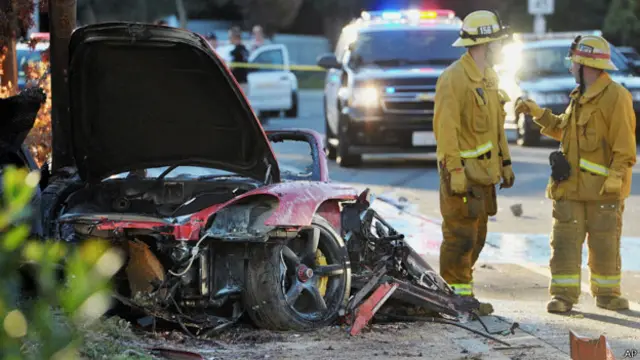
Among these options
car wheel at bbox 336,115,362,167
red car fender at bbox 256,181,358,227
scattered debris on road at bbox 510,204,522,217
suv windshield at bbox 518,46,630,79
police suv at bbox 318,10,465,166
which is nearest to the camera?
red car fender at bbox 256,181,358,227

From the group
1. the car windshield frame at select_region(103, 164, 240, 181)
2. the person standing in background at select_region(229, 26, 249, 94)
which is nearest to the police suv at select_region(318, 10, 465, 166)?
the person standing in background at select_region(229, 26, 249, 94)

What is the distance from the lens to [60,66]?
7.48 meters

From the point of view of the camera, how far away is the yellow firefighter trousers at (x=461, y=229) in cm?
691

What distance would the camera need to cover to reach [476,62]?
23.2 feet

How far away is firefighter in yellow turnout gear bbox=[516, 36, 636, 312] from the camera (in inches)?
276

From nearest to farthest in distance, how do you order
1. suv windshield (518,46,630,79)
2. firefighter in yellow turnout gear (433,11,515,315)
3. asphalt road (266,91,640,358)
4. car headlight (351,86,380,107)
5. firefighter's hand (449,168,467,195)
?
asphalt road (266,91,640,358) → firefighter's hand (449,168,467,195) → firefighter in yellow turnout gear (433,11,515,315) → car headlight (351,86,380,107) → suv windshield (518,46,630,79)

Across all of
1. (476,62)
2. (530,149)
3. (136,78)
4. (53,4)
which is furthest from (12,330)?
(530,149)

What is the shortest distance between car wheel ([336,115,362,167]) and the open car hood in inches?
389

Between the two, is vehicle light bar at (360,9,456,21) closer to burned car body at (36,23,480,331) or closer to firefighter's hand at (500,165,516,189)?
firefighter's hand at (500,165,516,189)

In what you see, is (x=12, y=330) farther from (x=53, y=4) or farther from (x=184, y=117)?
(x=53, y=4)

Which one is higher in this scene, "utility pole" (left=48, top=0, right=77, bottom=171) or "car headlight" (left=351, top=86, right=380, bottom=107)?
"utility pole" (left=48, top=0, right=77, bottom=171)

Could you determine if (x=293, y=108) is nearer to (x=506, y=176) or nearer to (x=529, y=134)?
(x=529, y=134)

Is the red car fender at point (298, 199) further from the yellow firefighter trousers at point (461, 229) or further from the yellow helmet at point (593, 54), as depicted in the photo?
the yellow helmet at point (593, 54)

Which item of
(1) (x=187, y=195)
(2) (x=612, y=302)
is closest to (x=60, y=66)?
(1) (x=187, y=195)
